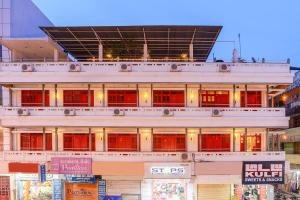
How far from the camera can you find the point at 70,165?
26.4 metres

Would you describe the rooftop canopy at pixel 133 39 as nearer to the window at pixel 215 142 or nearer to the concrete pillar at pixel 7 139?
the window at pixel 215 142

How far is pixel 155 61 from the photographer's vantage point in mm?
28047

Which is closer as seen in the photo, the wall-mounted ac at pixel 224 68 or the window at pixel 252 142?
the wall-mounted ac at pixel 224 68

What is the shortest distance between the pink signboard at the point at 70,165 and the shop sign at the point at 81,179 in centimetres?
131

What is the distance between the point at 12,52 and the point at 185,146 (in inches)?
602

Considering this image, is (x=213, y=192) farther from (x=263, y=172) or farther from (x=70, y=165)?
(x=70, y=165)

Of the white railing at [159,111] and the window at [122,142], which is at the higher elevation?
the white railing at [159,111]

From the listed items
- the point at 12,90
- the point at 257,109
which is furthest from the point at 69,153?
the point at 257,109

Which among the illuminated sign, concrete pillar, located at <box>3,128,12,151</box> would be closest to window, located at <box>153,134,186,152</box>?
the illuminated sign

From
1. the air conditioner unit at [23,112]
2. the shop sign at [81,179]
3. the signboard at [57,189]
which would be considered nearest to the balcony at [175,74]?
the air conditioner unit at [23,112]

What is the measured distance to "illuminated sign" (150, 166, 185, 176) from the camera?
26031 millimetres

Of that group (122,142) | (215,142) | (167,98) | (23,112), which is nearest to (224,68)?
(167,98)

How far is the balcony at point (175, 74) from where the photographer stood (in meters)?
26.8

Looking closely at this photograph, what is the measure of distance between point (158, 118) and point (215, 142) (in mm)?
4744
